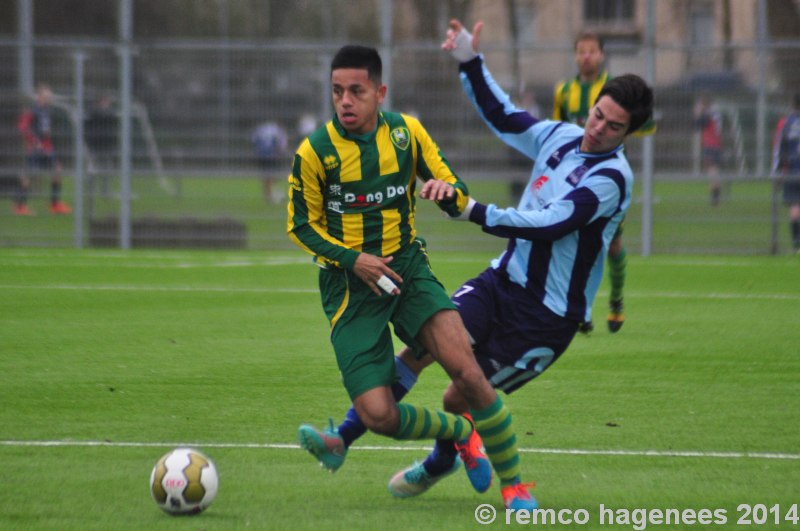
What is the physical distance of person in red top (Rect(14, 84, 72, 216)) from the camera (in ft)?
62.0

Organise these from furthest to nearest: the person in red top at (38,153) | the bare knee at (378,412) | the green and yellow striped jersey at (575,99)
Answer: the person in red top at (38,153), the green and yellow striped jersey at (575,99), the bare knee at (378,412)

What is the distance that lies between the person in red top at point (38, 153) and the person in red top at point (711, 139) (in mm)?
9149

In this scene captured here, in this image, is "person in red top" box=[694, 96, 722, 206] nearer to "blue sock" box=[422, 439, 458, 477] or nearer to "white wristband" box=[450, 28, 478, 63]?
"white wristband" box=[450, 28, 478, 63]

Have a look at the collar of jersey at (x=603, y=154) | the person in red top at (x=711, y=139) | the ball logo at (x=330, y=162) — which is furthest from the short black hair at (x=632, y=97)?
the person in red top at (x=711, y=139)

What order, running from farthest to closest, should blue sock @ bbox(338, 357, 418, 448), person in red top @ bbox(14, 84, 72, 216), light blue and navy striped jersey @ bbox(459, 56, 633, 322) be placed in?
person in red top @ bbox(14, 84, 72, 216) → light blue and navy striped jersey @ bbox(459, 56, 633, 322) → blue sock @ bbox(338, 357, 418, 448)

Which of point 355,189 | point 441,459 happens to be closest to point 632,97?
A: point 355,189

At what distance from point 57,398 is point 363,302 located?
292 centimetres

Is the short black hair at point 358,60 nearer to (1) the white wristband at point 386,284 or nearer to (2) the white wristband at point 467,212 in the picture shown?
(2) the white wristband at point 467,212

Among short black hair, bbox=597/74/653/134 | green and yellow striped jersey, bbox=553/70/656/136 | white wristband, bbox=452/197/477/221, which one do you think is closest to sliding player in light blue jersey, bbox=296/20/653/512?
short black hair, bbox=597/74/653/134

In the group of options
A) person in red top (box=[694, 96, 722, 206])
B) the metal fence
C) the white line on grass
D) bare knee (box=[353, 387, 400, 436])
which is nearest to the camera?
A: bare knee (box=[353, 387, 400, 436])

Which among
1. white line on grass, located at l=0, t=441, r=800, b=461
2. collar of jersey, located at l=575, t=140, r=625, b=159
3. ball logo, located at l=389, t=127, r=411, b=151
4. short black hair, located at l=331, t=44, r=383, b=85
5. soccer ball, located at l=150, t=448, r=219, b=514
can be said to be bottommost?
white line on grass, located at l=0, t=441, r=800, b=461

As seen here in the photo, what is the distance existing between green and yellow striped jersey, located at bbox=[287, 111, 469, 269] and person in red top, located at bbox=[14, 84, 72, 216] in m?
14.0

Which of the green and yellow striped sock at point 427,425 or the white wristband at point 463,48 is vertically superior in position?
the white wristband at point 463,48

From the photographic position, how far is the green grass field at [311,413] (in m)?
5.46
